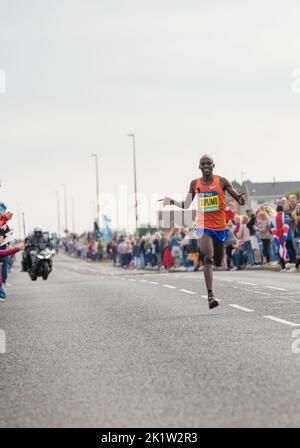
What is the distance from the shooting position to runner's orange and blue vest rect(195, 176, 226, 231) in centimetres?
1248

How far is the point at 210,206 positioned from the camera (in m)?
12.6

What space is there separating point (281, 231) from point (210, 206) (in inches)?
568

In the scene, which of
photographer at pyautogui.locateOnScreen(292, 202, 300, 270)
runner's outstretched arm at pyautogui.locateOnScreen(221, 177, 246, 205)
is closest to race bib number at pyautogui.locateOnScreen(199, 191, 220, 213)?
runner's outstretched arm at pyautogui.locateOnScreen(221, 177, 246, 205)

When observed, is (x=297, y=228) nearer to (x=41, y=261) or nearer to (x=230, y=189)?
(x=41, y=261)

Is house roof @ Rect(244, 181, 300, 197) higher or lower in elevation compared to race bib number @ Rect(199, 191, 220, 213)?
higher

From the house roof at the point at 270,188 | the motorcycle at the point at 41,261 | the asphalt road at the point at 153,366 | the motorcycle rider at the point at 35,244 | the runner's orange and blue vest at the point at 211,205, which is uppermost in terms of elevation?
the house roof at the point at 270,188

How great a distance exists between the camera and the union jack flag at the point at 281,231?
87.6 ft

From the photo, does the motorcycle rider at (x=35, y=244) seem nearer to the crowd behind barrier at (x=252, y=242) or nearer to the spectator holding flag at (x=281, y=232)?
the crowd behind barrier at (x=252, y=242)

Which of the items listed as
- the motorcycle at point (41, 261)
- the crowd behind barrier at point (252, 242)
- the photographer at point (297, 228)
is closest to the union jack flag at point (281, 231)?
the crowd behind barrier at point (252, 242)

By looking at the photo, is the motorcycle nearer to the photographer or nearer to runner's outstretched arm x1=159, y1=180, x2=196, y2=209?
the photographer

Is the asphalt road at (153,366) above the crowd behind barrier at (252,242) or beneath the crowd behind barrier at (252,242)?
beneath

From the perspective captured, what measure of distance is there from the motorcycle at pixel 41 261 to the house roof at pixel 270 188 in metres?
164
